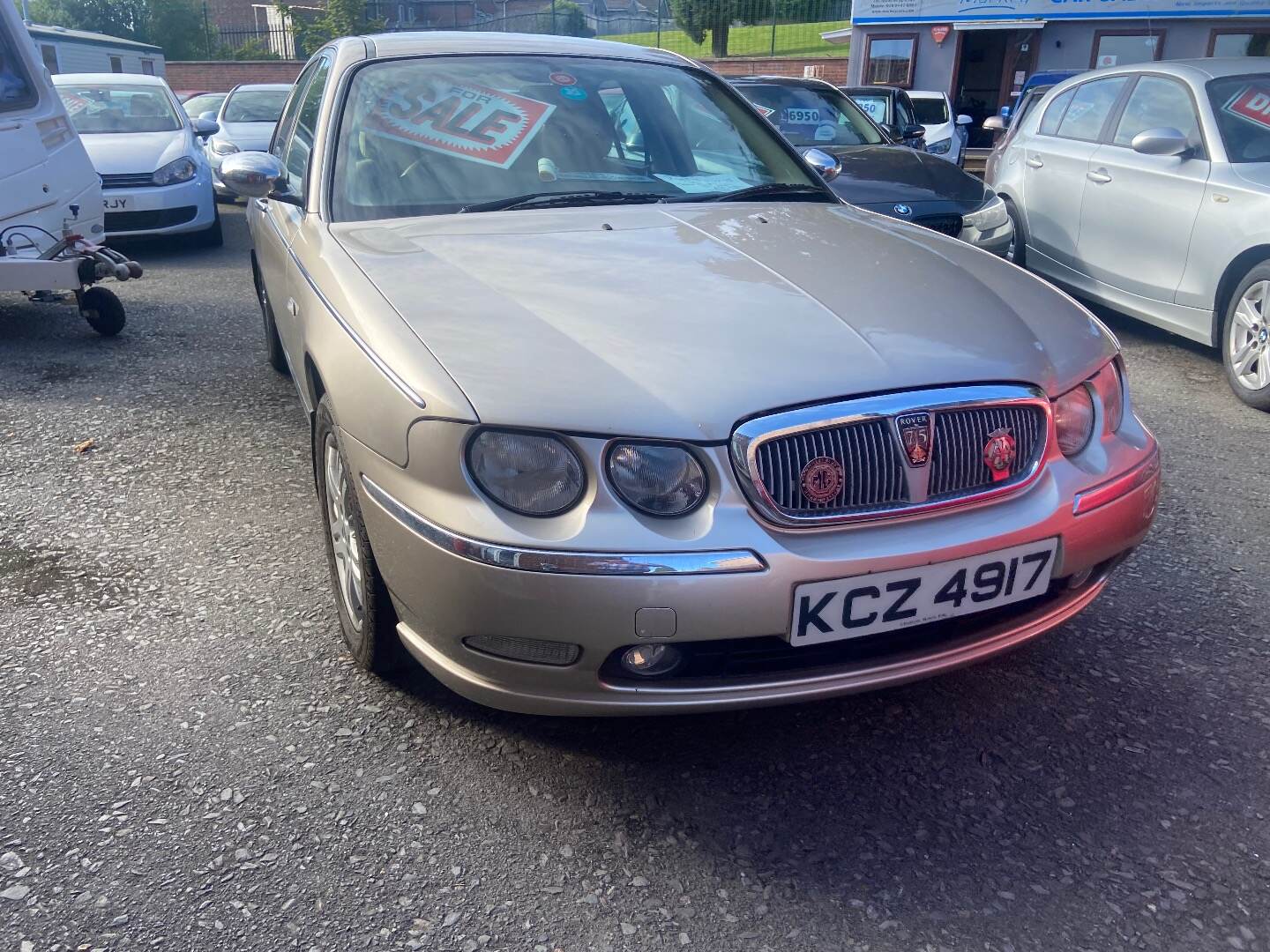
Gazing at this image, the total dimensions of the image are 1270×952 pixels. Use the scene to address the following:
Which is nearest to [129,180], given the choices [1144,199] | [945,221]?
[945,221]

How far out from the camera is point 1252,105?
550 cm

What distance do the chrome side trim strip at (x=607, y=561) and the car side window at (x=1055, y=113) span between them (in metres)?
6.04

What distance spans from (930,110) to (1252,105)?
514 inches

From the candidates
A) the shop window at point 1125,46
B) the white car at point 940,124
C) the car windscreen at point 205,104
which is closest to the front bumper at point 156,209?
the car windscreen at point 205,104

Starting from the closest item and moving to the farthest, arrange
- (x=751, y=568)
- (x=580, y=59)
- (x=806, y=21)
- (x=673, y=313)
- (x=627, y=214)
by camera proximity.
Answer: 1. (x=751, y=568)
2. (x=673, y=313)
3. (x=627, y=214)
4. (x=580, y=59)
5. (x=806, y=21)

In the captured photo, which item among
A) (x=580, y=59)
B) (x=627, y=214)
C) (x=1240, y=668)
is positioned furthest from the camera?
(x=580, y=59)

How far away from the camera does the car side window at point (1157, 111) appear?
567 centimetres

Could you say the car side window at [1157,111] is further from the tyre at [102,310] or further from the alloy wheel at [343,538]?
the tyre at [102,310]

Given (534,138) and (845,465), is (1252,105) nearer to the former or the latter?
(534,138)

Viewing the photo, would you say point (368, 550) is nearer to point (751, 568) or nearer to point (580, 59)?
point (751, 568)

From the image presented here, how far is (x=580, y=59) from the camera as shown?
3.73m

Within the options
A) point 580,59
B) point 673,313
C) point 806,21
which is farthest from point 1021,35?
point 673,313

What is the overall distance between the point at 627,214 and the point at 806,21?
26809mm

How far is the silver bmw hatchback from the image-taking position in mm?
5062
